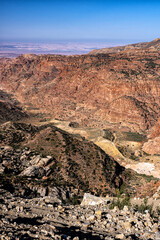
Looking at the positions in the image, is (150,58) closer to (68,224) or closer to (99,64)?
(99,64)

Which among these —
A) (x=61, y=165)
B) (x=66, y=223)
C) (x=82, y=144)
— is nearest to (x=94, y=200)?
(x=66, y=223)

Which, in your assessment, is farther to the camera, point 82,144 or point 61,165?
point 82,144

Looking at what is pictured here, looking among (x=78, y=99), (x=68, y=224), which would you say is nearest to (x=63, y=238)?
(x=68, y=224)

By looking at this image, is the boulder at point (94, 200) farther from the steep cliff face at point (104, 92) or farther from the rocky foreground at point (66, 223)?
the steep cliff face at point (104, 92)

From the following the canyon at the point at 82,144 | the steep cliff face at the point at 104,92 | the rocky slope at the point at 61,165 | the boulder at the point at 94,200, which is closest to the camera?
the canyon at the point at 82,144

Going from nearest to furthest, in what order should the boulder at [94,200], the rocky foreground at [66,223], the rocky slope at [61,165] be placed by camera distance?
the rocky foreground at [66,223]
the boulder at [94,200]
the rocky slope at [61,165]

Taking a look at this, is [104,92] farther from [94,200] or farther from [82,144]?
[94,200]

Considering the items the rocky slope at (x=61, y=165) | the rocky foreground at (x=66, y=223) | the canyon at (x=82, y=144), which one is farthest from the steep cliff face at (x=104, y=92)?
the rocky foreground at (x=66, y=223)
